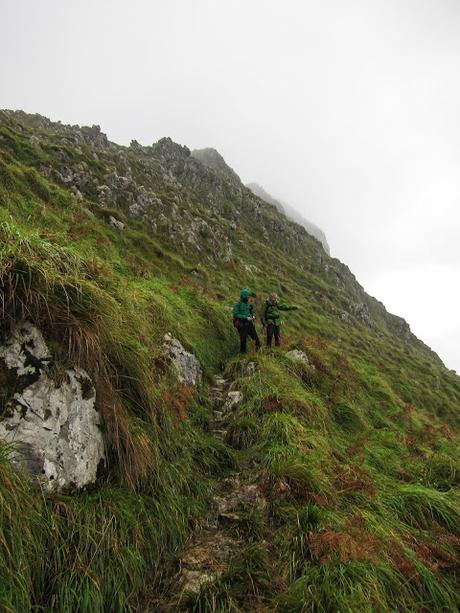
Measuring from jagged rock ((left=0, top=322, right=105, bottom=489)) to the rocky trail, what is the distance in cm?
162

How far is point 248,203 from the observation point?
250 feet

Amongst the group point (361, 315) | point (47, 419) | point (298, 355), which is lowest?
point (47, 419)

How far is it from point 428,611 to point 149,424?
13.9 ft

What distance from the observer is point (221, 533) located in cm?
491

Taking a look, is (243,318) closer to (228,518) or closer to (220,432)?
(220,432)

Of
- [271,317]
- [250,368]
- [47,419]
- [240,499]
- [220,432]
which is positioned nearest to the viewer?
[47,419]

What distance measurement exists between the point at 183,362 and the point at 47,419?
529 cm

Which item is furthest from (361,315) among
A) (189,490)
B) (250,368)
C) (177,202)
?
(189,490)

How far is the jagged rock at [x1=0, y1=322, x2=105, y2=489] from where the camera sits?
3885 millimetres

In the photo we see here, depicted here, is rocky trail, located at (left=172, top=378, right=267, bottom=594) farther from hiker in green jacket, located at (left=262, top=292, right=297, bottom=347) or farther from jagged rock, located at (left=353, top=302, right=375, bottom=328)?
jagged rock, located at (left=353, top=302, right=375, bottom=328)

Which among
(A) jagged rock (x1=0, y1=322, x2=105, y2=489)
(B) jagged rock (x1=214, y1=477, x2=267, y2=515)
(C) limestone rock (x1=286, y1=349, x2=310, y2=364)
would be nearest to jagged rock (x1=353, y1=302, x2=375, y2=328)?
(C) limestone rock (x1=286, y1=349, x2=310, y2=364)

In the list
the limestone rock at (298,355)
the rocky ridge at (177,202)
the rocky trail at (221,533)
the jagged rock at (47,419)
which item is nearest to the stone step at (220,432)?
the rocky trail at (221,533)

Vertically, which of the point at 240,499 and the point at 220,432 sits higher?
the point at 240,499

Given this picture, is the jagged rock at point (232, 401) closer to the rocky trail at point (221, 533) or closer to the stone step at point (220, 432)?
the stone step at point (220, 432)
